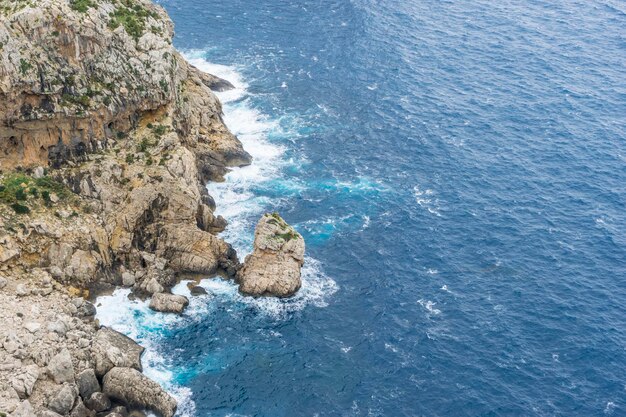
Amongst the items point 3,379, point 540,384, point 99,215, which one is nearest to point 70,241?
point 99,215

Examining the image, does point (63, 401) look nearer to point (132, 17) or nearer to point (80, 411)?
point (80, 411)

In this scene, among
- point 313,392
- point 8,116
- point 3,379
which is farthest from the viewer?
point 8,116

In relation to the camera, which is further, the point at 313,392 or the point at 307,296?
the point at 307,296

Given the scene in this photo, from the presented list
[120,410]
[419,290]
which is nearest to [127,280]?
[120,410]

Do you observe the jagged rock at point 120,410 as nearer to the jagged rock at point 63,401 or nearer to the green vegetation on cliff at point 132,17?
the jagged rock at point 63,401

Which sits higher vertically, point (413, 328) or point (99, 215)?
point (99, 215)

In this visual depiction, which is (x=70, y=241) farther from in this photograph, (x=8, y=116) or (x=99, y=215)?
(x=8, y=116)

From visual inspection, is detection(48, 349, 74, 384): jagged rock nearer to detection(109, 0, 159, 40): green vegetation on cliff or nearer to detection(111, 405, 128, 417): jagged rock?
detection(111, 405, 128, 417): jagged rock
